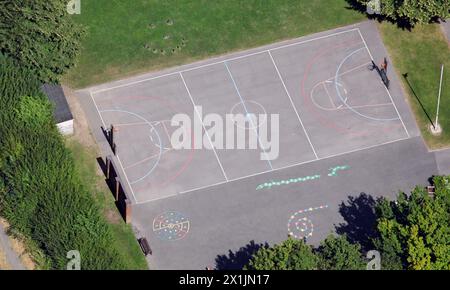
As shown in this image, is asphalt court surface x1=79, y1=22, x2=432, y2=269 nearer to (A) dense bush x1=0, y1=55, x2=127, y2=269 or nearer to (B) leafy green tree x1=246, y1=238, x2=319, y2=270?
(A) dense bush x1=0, y1=55, x2=127, y2=269

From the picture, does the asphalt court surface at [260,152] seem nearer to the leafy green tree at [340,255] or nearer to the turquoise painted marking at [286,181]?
the turquoise painted marking at [286,181]

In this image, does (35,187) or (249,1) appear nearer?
(35,187)

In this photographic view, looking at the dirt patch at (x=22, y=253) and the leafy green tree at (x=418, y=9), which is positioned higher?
the leafy green tree at (x=418, y=9)

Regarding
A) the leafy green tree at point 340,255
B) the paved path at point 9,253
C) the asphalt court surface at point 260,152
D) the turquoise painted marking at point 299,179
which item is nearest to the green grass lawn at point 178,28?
the asphalt court surface at point 260,152

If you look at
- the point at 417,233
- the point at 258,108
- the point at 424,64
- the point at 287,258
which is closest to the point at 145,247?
the point at 287,258

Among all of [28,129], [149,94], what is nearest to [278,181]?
[149,94]
